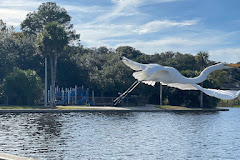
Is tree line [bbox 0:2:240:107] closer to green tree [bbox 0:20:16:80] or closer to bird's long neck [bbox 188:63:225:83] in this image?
green tree [bbox 0:20:16:80]

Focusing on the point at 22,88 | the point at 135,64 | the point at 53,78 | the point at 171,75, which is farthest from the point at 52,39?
the point at 171,75

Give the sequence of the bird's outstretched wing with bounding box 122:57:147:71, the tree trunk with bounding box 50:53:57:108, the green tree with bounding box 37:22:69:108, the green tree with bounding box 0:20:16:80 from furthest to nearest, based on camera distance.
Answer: the green tree with bounding box 0:20:16:80 < the green tree with bounding box 37:22:69:108 < the tree trunk with bounding box 50:53:57:108 < the bird's outstretched wing with bounding box 122:57:147:71

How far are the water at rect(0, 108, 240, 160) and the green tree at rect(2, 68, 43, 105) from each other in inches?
645

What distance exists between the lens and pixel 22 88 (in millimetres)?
48938

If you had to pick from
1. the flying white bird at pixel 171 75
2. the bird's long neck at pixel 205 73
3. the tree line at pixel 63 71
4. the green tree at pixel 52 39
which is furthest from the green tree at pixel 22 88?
the bird's long neck at pixel 205 73

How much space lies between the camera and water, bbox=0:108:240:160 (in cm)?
1920

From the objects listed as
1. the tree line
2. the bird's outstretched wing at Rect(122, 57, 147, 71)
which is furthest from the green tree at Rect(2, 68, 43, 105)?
the bird's outstretched wing at Rect(122, 57, 147, 71)

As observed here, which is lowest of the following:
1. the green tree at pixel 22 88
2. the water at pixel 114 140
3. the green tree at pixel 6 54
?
the water at pixel 114 140

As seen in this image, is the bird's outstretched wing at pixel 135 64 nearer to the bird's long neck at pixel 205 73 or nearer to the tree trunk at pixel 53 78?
the bird's long neck at pixel 205 73

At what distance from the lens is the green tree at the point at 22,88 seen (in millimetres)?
48719

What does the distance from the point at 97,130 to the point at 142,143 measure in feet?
19.9

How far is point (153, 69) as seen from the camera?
17.4 m

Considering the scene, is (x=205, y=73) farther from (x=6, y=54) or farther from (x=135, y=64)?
(x=6, y=54)

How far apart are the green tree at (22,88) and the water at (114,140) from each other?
16396 millimetres
